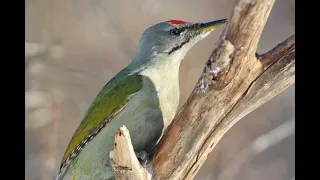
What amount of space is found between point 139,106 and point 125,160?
11.5 inches

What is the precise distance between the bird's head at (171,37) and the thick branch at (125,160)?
489 millimetres

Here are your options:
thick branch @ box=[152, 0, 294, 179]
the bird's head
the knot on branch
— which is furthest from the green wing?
the knot on branch

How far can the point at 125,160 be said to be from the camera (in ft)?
4.72

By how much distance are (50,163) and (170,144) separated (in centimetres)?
65

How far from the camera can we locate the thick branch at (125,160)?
4.48 ft

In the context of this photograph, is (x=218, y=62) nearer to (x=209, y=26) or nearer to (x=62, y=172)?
(x=209, y=26)

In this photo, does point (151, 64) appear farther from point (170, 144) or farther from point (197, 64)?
point (170, 144)

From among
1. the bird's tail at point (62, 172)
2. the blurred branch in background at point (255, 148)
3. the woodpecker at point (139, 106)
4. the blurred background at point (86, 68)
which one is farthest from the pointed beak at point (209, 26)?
the bird's tail at point (62, 172)

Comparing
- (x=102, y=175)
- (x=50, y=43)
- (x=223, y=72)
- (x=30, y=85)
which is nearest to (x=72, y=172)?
(x=102, y=175)

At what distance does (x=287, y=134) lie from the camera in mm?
1809

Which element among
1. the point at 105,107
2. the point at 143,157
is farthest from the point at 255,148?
the point at 105,107

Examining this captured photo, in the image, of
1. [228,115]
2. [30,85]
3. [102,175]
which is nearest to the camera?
[228,115]

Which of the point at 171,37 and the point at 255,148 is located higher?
the point at 171,37

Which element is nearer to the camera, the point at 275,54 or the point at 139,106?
the point at 275,54
